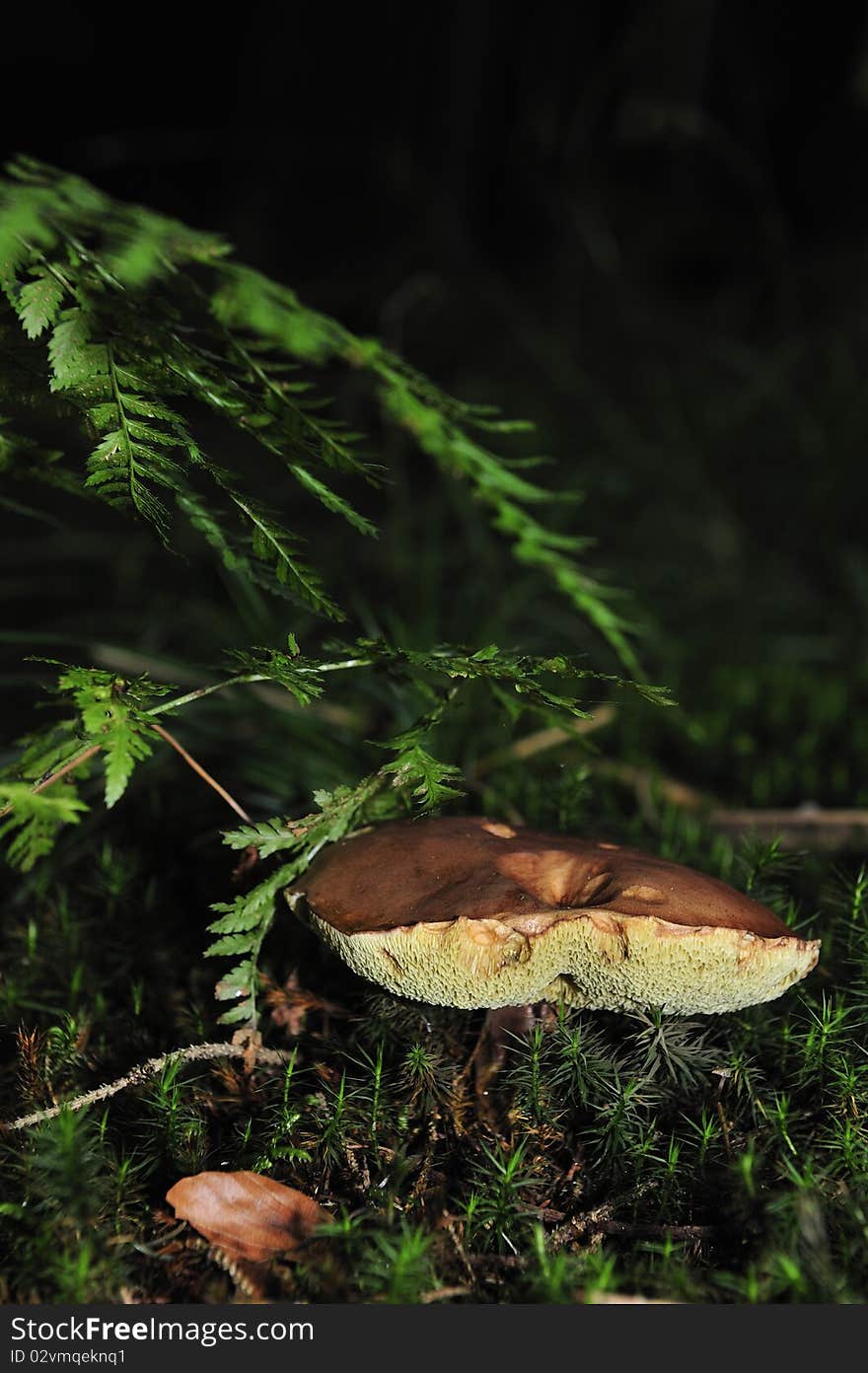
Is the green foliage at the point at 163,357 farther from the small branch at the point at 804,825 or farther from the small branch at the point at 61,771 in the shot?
the small branch at the point at 804,825

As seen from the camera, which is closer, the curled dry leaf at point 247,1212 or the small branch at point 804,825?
the curled dry leaf at point 247,1212

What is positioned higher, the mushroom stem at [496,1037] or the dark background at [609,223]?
the dark background at [609,223]

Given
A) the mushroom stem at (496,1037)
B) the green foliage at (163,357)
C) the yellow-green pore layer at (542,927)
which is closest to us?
the yellow-green pore layer at (542,927)

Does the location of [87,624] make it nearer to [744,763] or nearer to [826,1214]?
[744,763]

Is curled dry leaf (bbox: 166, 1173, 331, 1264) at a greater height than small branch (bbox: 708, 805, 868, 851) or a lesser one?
greater

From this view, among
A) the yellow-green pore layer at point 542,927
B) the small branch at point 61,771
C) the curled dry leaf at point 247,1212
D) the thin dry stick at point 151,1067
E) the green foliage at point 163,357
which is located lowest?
the curled dry leaf at point 247,1212

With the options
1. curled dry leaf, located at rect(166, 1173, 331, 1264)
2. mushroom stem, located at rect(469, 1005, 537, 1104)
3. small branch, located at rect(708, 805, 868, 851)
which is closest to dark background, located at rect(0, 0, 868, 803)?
small branch, located at rect(708, 805, 868, 851)

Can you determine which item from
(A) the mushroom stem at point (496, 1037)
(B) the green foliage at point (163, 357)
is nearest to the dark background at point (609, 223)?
(A) the mushroom stem at point (496, 1037)

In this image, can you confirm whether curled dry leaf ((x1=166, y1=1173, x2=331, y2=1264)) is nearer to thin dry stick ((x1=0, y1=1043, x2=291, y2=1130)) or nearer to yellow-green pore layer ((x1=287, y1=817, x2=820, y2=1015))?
thin dry stick ((x1=0, y1=1043, x2=291, y2=1130))
